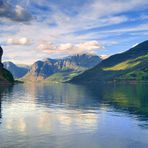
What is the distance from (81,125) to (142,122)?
1862 centimetres

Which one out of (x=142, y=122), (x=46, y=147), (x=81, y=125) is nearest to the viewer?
(x=46, y=147)

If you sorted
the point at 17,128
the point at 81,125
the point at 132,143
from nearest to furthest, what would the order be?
the point at 132,143, the point at 17,128, the point at 81,125

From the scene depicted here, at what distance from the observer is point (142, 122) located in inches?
3620

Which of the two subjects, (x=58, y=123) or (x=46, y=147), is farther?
(x=58, y=123)

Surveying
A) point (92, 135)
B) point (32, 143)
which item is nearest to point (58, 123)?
point (92, 135)

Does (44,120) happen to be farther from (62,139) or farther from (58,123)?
(62,139)

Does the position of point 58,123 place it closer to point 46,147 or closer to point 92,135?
point 92,135

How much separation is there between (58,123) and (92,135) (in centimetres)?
1916

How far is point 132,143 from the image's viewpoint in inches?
2520

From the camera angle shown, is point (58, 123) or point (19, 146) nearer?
point (19, 146)

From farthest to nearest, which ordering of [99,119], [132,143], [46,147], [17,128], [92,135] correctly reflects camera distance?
[99,119], [17,128], [92,135], [132,143], [46,147]

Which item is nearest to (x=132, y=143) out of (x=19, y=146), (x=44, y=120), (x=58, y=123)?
(x=19, y=146)

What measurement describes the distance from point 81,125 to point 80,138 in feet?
57.4

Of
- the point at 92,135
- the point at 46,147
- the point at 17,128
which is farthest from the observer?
the point at 17,128
